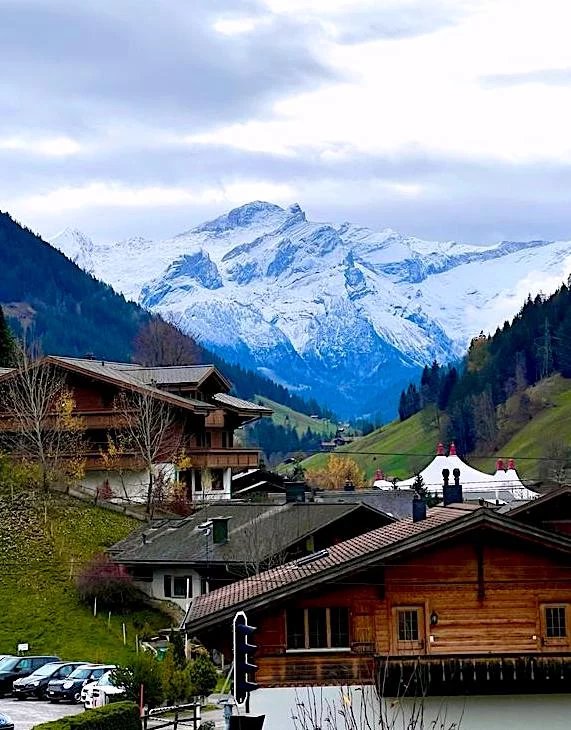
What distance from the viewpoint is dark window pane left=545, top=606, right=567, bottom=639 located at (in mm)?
28875

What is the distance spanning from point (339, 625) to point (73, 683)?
18.3m

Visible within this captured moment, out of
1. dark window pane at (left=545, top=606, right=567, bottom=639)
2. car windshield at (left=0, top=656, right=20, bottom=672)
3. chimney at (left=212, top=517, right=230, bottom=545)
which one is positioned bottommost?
car windshield at (left=0, top=656, right=20, bottom=672)

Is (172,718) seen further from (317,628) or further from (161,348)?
(161,348)

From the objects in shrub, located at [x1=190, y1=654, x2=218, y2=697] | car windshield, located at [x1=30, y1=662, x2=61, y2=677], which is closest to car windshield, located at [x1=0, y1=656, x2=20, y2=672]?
car windshield, located at [x1=30, y1=662, x2=61, y2=677]

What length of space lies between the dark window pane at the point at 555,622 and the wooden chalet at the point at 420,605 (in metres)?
0.02

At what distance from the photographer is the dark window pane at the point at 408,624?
28.8 metres

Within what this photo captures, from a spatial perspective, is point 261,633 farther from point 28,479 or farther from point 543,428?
point 543,428

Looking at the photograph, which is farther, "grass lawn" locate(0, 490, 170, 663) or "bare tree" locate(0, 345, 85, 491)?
"bare tree" locate(0, 345, 85, 491)

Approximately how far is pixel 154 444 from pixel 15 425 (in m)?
7.61

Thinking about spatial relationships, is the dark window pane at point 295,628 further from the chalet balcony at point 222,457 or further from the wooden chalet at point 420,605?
the chalet balcony at point 222,457

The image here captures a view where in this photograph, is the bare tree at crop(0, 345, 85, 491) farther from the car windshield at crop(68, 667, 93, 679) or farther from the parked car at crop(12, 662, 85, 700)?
the car windshield at crop(68, 667, 93, 679)

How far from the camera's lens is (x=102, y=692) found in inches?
1634

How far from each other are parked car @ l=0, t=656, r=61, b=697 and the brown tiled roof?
17.4m

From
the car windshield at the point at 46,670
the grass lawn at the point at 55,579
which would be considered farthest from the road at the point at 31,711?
the grass lawn at the point at 55,579
